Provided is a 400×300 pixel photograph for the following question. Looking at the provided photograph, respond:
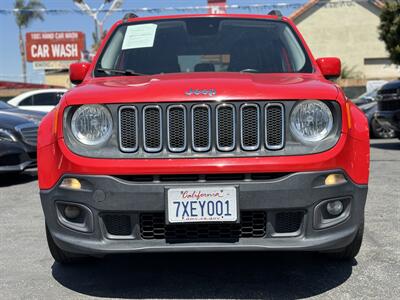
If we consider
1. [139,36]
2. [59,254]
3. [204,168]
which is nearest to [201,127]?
[204,168]

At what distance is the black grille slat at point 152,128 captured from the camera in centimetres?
306

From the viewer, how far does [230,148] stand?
3.05 m

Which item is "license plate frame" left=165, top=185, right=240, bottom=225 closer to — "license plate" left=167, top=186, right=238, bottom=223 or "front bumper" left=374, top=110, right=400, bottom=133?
"license plate" left=167, top=186, right=238, bottom=223

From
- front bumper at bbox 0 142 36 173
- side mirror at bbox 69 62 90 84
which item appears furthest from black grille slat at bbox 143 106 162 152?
front bumper at bbox 0 142 36 173

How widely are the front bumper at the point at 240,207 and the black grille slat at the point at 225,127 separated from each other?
209 millimetres

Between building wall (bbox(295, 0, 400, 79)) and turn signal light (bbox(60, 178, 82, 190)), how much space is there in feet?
113

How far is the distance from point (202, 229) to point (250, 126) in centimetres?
62

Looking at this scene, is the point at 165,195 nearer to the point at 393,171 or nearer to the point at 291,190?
the point at 291,190

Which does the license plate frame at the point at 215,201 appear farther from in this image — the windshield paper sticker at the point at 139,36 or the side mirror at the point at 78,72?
the windshield paper sticker at the point at 139,36

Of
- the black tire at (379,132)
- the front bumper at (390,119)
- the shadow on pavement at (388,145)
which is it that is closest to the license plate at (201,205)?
the front bumper at (390,119)

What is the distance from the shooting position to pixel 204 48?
4.40 metres

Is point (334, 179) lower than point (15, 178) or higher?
higher

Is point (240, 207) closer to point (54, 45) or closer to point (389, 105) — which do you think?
point (389, 105)

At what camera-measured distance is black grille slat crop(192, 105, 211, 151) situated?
3.05 m
